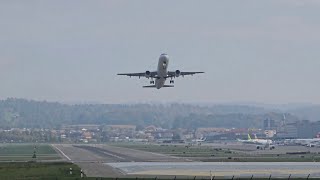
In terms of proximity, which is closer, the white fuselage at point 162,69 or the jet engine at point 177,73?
the white fuselage at point 162,69

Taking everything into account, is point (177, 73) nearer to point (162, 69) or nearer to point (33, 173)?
point (162, 69)

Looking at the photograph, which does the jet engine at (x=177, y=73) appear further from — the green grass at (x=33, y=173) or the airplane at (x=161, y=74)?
the green grass at (x=33, y=173)

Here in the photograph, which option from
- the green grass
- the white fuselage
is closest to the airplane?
the white fuselage

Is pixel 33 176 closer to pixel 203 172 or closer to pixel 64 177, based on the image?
pixel 64 177

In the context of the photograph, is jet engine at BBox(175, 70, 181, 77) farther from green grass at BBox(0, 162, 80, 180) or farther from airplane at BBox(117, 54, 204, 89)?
green grass at BBox(0, 162, 80, 180)

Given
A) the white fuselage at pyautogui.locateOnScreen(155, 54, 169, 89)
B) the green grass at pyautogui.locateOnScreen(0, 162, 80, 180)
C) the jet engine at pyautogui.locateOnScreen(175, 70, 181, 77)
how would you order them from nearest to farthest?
the green grass at pyautogui.locateOnScreen(0, 162, 80, 180) → the white fuselage at pyautogui.locateOnScreen(155, 54, 169, 89) → the jet engine at pyautogui.locateOnScreen(175, 70, 181, 77)

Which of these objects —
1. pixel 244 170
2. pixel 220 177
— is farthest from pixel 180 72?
pixel 220 177

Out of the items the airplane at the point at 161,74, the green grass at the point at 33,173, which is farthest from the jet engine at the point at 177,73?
the green grass at the point at 33,173

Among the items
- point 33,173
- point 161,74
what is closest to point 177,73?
point 161,74

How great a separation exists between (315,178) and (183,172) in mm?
17489

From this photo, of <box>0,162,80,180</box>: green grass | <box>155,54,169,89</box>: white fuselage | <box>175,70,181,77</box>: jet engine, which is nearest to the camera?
<box>0,162,80,180</box>: green grass

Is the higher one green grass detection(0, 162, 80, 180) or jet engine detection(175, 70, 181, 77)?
jet engine detection(175, 70, 181, 77)

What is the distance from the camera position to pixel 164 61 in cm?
9850

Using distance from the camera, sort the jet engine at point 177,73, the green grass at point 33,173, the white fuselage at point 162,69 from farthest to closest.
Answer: the jet engine at point 177,73
the white fuselage at point 162,69
the green grass at point 33,173
